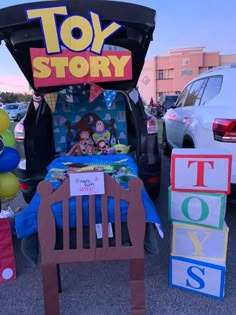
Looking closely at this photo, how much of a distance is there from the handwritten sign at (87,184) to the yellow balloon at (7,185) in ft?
3.99

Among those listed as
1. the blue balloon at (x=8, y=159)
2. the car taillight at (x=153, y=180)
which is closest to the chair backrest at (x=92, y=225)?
the blue balloon at (x=8, y=159)

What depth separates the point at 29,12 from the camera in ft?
8.47

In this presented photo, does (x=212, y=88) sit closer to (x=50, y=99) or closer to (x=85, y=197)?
(x=50, y=99)

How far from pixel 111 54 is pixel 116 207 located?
179 cm

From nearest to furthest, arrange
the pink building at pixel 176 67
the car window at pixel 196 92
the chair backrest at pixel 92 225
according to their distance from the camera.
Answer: the chair backrest at pixel 92 225
the car window at pixel 196 92
the pink building at pixel 176 67

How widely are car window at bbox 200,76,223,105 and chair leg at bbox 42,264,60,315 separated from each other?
259 cm

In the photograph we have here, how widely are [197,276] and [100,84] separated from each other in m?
2.29

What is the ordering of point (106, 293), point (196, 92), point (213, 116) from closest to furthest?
point (106, 293) < point (213, 116) < point (196, 92)

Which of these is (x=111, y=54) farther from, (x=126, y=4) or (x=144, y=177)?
(x=144, y=177)

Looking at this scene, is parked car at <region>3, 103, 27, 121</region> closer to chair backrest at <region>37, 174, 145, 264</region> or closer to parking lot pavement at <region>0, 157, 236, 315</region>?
parking lot pavement at <region>0, 157, 236, 315</region>

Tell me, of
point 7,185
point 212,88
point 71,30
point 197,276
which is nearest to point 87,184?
point 197,276

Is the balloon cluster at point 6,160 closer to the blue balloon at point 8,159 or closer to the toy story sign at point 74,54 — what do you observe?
the blue balloon at point 8,159

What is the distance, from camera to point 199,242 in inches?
91.3

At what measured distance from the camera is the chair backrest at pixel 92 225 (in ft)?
6.40
